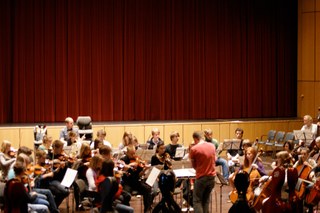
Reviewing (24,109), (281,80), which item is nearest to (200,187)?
(24,109)

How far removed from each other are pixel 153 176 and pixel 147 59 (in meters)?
10.8

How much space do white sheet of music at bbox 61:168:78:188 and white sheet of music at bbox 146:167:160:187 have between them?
1226mm

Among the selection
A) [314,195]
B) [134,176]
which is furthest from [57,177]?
[314,195]

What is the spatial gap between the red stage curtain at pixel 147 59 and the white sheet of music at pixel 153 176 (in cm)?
955

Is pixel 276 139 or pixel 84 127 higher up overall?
pixel 84 127

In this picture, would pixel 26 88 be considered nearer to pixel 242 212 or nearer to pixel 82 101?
pixel 82 101

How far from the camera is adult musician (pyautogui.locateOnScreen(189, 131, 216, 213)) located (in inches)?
452

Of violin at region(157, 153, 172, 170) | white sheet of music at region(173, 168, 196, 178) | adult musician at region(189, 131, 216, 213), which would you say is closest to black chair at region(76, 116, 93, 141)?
violin at region(157, 153, 172, 170)

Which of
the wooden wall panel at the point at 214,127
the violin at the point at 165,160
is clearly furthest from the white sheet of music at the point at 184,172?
the wooden wall panel at the point at 214,127

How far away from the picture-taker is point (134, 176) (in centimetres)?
1229

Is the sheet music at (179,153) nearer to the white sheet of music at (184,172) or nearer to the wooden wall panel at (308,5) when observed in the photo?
the white sheet of music at (184,172)

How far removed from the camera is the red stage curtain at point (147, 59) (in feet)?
66.6

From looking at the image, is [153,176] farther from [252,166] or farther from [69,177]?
[252,166]

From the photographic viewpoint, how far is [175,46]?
72.5 ft
